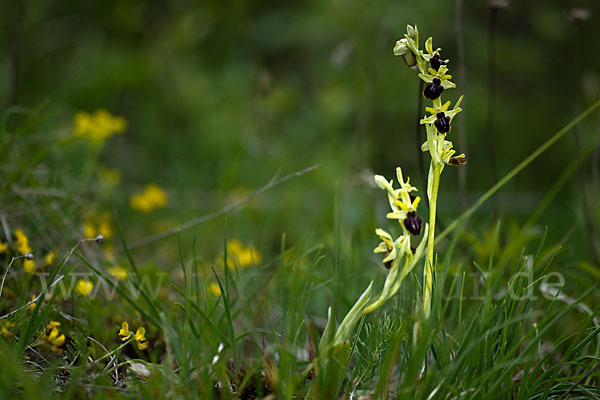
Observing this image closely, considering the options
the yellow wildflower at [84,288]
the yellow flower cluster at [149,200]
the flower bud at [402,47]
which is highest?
the flower bud at [402,47]

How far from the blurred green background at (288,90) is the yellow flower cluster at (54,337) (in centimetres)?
169

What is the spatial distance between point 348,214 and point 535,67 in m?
2.10

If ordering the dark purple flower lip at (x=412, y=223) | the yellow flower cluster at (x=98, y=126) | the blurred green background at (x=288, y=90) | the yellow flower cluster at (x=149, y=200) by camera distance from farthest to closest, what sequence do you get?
the blurred green background at (x=288, y=90) < the yellow flower cluster at (x=149, y=200) < the yellow flower cluster at (x=98, y=126) < the dark purple flower lip at (x=412, y=223)

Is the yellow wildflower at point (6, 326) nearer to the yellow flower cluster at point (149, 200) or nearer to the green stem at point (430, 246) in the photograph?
the green stem at point (430, 246)

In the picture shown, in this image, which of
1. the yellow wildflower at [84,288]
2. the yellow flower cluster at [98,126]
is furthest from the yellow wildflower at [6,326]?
the yellow flower cluster at [98,126]

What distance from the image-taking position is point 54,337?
1.23 metres

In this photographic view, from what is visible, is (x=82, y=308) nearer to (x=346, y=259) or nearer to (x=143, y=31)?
(x=346, y=259)

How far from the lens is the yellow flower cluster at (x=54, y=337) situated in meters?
1.20

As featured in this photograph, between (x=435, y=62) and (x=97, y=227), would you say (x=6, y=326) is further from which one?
(x=435, y=62)

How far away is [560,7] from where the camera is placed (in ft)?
12.1

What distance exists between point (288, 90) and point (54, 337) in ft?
10.3

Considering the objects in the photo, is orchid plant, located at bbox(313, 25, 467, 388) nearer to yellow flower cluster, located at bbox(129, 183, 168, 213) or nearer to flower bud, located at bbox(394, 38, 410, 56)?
flower bud, located at bbox(394, 38, 410, 56)

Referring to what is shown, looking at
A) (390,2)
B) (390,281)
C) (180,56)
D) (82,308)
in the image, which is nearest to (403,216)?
(390,281)

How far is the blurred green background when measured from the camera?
339cm
